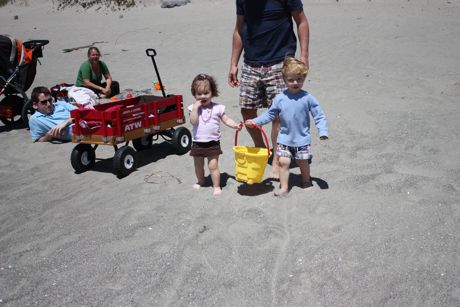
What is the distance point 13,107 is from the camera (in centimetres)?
793

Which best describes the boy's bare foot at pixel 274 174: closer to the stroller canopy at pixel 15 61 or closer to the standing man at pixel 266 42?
the standing man at pixel 266 42

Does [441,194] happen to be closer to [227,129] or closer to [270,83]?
[270,83]

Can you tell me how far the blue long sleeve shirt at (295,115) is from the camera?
172 inches

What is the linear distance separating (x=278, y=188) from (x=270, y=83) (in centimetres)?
100

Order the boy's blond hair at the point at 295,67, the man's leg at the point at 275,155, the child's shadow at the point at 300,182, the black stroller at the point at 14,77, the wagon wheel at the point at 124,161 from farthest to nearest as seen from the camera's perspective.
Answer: the black stroller at the point at 14,77 → the wagon wheel at the point at 124,161 → the man's leg at the point at 275,155 → the child's shadow at the point at 300,182 → the boy's blond hair at the point at 295,67

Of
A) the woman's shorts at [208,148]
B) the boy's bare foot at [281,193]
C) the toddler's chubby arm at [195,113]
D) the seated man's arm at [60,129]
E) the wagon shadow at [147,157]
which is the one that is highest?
the toddler's chubby arm at [195,113]

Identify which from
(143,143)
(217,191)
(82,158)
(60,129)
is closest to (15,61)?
(60,129)

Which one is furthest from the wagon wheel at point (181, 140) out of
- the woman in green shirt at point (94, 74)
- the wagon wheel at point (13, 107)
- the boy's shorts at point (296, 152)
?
the wagon wheel at point (13, 107)

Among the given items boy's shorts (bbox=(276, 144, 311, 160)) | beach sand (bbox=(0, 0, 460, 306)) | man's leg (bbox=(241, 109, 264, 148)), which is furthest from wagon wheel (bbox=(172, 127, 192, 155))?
boy's shorts (bbox=(276, 144, 311, 160))

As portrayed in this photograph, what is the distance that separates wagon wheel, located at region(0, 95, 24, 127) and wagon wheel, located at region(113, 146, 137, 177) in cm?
336

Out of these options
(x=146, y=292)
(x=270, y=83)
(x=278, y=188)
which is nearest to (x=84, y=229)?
→ (x=146, y=292)

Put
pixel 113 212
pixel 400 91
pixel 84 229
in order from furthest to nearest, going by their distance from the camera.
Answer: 1. pixel 400 91
2. pixel 113 212
3. pixel 84 229

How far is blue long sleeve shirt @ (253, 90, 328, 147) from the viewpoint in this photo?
4.36 metres

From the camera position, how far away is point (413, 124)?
6.33 metres
